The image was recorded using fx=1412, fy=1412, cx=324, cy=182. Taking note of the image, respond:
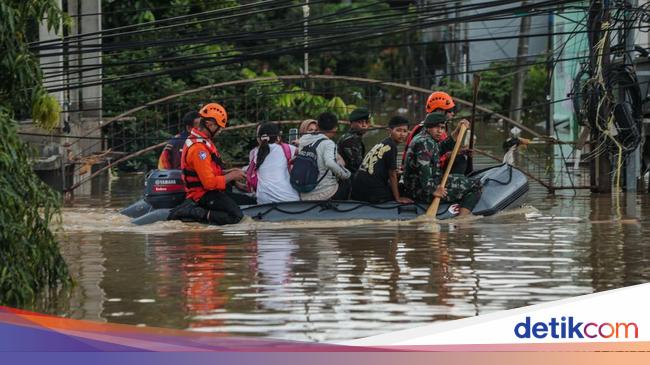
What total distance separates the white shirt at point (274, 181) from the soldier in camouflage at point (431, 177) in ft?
4.92

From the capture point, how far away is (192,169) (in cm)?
1728

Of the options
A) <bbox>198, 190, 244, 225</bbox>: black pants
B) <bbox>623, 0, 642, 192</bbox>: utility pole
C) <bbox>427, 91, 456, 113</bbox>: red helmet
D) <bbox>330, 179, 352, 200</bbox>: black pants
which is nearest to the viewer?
<bbox>198, 190, 244, 225</bbox>: black pants

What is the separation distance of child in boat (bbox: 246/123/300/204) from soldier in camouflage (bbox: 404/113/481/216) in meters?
1.50

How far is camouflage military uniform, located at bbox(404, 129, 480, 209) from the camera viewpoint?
17.8m

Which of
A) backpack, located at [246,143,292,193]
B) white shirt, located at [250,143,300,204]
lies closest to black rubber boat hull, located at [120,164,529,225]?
white shirt, located at [250,143,300,204]

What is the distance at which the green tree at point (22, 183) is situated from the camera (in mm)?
11117

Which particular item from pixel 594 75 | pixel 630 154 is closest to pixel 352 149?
pixel 594 75

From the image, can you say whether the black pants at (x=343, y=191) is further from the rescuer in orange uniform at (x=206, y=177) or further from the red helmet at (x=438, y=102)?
the red helmet at (x=438, y=102)

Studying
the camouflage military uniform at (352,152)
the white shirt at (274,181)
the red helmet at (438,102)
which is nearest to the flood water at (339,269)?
the white shirt at (274,181)

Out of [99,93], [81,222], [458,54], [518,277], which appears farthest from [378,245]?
[458,54]

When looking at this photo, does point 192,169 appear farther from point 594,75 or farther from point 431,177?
point 594,75

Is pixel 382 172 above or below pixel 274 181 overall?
above

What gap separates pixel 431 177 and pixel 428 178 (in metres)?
0.04

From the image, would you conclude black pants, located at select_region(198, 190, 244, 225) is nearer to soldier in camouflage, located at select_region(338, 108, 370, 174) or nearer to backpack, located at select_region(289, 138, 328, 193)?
backpack, located at select_region(289, 138, 328, 193)
